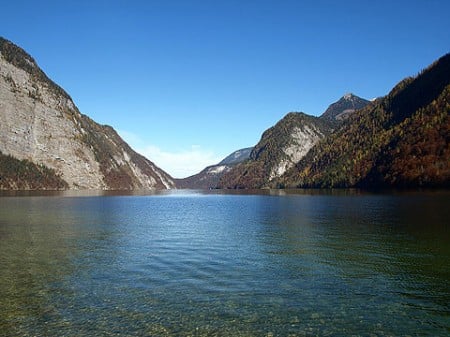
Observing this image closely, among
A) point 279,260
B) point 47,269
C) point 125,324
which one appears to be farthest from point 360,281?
point 47,269

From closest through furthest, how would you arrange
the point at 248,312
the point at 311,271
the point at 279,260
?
the point at 248,312 → the point at 311,271 → the point at 279,260

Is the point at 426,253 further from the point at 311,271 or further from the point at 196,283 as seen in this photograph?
the point at 196,283

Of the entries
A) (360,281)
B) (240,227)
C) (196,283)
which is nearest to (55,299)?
(196,283)

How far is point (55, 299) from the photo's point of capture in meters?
21.7

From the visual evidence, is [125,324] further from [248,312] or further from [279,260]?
[279,260]

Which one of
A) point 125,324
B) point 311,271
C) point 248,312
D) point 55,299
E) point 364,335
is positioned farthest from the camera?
point 311,271

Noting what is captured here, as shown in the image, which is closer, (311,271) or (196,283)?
(196,283)

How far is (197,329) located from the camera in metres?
17.5

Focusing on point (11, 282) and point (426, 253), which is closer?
point (11, 282)

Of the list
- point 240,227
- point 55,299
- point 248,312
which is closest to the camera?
point 248,312

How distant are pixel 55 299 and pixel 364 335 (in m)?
16.4

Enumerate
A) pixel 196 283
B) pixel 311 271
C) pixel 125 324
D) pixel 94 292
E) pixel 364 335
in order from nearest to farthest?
pixel 364 335 → pixel 125 324 → pixel 94 292 → pixel 196 283 → pixel 311 271

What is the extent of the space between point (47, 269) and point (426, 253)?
1252 inches

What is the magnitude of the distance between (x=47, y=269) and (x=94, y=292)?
840cm
